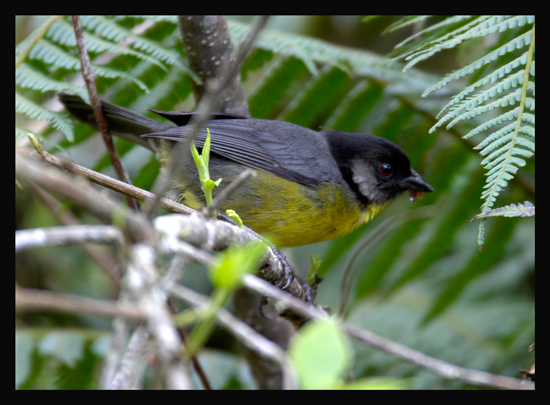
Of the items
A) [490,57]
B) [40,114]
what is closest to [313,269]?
[490,57]

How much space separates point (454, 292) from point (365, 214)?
789mm

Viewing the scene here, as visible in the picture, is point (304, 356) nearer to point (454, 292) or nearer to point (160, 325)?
point (160, 325)

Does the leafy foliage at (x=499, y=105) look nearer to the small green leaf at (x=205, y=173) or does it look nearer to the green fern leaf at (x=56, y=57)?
the small green leaf at (x=205, y=173)

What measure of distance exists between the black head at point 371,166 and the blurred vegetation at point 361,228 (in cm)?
25

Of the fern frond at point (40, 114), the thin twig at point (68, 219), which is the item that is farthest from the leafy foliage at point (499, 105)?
the thin twig at point (68, 219)

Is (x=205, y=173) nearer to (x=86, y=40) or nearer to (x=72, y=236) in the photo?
(x=72, y=236)

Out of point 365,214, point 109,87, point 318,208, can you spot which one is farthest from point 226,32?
point 365,214

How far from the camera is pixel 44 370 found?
10.9 feet

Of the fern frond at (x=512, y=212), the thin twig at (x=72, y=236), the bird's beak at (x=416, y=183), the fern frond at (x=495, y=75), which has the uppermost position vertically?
the fern frond at (x=495, y=75)

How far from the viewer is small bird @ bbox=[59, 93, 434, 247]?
10.2ft

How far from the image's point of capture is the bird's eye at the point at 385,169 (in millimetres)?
3449

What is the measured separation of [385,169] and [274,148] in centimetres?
77

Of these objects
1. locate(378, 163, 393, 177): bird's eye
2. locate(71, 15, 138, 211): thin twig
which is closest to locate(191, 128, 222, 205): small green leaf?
locate(71, 15, 138, 211): thin twig

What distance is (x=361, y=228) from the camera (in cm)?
392
